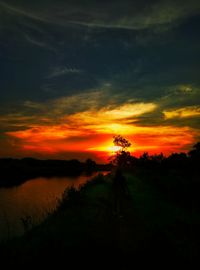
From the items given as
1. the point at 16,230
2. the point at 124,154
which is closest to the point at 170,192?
the point at 16,230

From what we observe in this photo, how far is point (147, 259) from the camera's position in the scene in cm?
869

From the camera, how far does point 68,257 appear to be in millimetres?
8883

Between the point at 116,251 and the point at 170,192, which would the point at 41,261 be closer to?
the point at 116,251

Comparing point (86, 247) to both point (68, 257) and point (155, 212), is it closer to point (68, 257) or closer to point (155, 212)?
point (68, 257)

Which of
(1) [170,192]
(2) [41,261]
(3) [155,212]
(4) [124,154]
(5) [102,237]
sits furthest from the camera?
(4) [124,154]

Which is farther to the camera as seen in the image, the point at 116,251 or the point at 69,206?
the point at 69,206

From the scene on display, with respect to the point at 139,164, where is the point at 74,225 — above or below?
below

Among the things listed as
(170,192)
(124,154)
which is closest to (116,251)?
(170,192)

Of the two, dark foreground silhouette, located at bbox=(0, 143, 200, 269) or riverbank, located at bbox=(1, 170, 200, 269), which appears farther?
riverbank, located at bbox=(1, 170, 200, 269)

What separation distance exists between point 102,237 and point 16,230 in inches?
465

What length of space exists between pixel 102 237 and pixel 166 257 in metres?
2.47

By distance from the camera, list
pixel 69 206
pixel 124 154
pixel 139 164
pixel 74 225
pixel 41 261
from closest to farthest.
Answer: pixel 41 261, pixel 74 225, pixel 69 206, pixel 124 154, pixel 139 164

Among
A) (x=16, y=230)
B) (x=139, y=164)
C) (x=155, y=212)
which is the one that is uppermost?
(x=139, y=164)

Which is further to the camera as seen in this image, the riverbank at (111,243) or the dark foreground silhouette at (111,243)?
the riverbank at (111,243)
